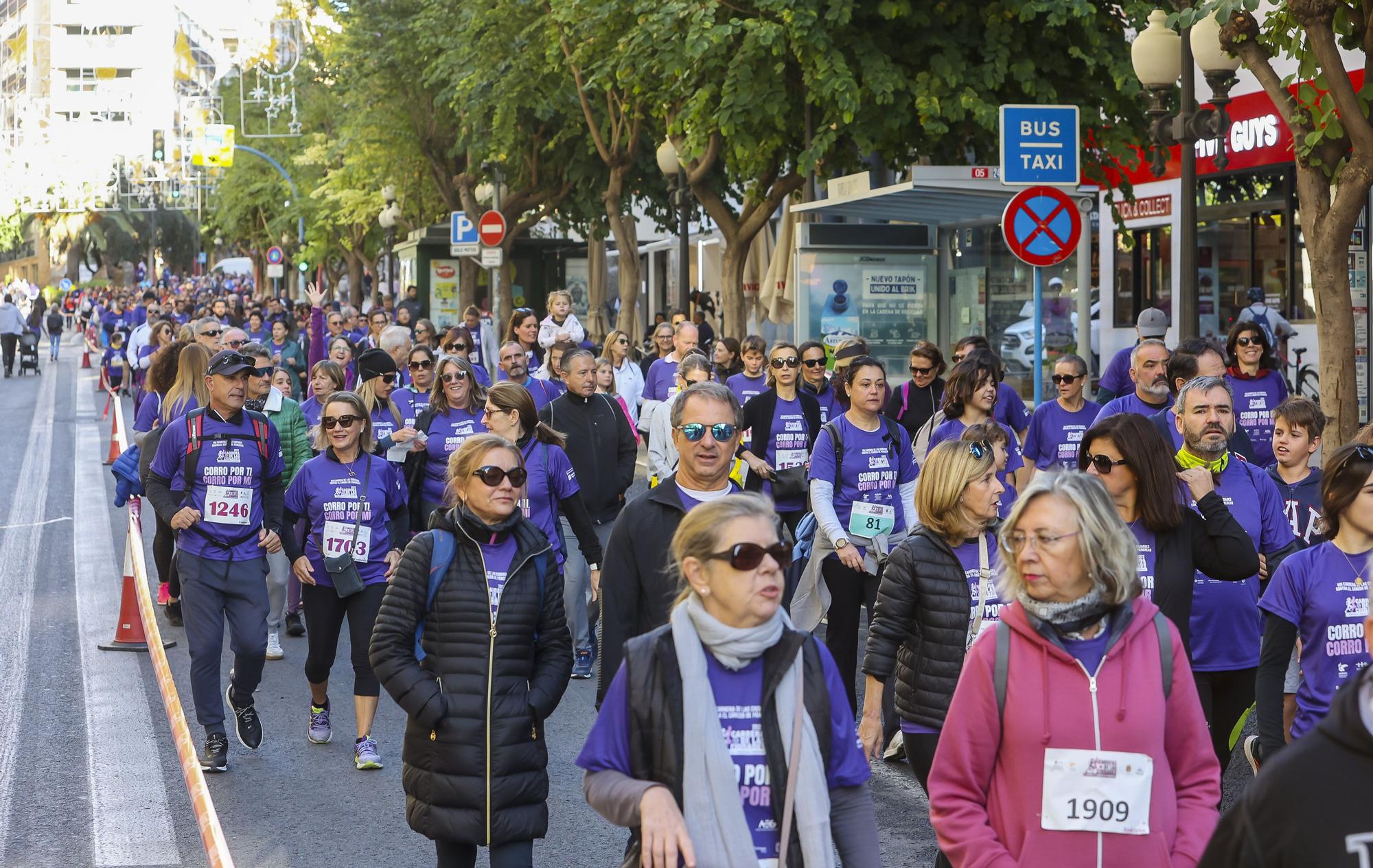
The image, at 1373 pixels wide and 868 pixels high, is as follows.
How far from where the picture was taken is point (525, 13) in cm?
2758

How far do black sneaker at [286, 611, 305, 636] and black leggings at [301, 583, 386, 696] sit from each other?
9.91 ft

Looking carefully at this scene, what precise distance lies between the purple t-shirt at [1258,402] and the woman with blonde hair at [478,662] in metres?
5.84

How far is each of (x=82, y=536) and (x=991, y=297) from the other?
10387 mm

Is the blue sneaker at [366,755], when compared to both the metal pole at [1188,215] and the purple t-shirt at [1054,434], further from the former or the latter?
the metal pole at [1188,215]

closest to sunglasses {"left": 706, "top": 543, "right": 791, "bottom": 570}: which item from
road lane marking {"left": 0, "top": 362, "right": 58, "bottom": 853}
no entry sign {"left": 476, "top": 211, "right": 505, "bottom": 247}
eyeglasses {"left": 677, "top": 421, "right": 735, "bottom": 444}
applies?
eyeglasses {"left": 677, "top": 421, "right": 735, "bottom": 444}

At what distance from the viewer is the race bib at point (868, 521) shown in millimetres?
8102

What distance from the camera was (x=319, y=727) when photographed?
8359mm

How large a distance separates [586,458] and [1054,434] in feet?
8.17

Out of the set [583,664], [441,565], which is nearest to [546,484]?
[583,664]

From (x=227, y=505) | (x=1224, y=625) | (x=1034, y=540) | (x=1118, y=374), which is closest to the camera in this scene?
(x=1034, y=540)

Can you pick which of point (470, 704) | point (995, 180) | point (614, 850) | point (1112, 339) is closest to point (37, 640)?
point (614, 850)

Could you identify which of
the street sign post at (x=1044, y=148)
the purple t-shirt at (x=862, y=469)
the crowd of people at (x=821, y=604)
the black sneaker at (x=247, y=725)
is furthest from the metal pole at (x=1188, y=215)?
the black sneaker at (x=247, y=725)

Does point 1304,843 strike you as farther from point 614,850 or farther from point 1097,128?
point 1097,128

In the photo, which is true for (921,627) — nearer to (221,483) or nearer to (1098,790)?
(1098,790)
